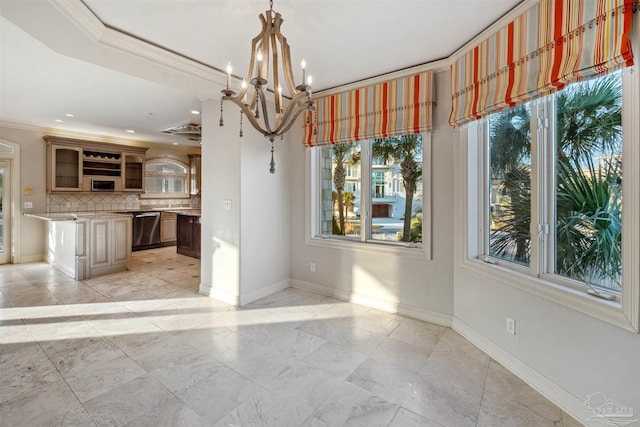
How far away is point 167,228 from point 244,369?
6.16 metres

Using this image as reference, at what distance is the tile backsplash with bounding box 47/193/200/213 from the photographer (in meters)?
6.16

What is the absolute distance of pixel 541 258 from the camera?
2174 millimetres

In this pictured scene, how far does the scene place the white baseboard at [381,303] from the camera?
3.10m

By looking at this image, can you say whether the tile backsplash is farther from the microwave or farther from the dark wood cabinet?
the dark wood cabinet

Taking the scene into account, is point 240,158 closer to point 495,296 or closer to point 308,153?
point 308,153

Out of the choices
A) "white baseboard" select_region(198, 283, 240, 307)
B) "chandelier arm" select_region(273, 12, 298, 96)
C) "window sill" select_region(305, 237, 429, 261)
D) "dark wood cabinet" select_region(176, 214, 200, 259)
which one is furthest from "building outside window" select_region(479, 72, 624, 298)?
"dark wood cabinet" select_region(176, 214, 200, 259)

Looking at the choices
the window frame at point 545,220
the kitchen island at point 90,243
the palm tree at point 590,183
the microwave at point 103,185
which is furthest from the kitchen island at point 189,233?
the palm tree at point 590,183

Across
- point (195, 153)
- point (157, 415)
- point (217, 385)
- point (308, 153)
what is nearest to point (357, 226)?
point (308, 153)

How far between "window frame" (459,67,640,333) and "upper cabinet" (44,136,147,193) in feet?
23.4

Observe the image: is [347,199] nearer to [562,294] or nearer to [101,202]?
[562,294]

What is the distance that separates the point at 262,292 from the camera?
153 inches

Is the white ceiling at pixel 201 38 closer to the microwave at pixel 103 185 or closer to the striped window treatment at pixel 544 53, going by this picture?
the striped window treatment at pixel 544 53

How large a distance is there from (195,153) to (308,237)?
5.69 meters

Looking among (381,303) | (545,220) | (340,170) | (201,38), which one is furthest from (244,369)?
(201,38)
